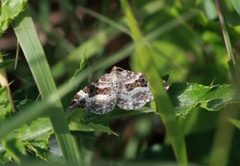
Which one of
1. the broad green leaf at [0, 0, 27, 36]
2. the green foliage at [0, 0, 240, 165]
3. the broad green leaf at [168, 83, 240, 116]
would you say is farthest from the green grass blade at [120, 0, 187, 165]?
the broad green leaf at [0, 0, 27, 36]

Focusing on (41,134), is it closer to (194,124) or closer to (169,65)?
(194,124)

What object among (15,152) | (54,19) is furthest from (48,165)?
(54,19)

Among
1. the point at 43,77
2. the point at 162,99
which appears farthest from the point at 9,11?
the point at 162,99

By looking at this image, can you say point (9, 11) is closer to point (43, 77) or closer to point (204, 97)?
point (43, 77)

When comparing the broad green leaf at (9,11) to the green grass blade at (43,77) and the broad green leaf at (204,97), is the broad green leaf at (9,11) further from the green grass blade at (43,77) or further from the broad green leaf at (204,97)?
the broad green leaf at (204,97)

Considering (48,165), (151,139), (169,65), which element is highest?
(48,165)

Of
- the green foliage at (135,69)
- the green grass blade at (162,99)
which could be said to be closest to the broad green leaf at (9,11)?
the green foliage at (135,69)

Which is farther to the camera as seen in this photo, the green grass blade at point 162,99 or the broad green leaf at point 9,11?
the broad green leaf at point 9,11
